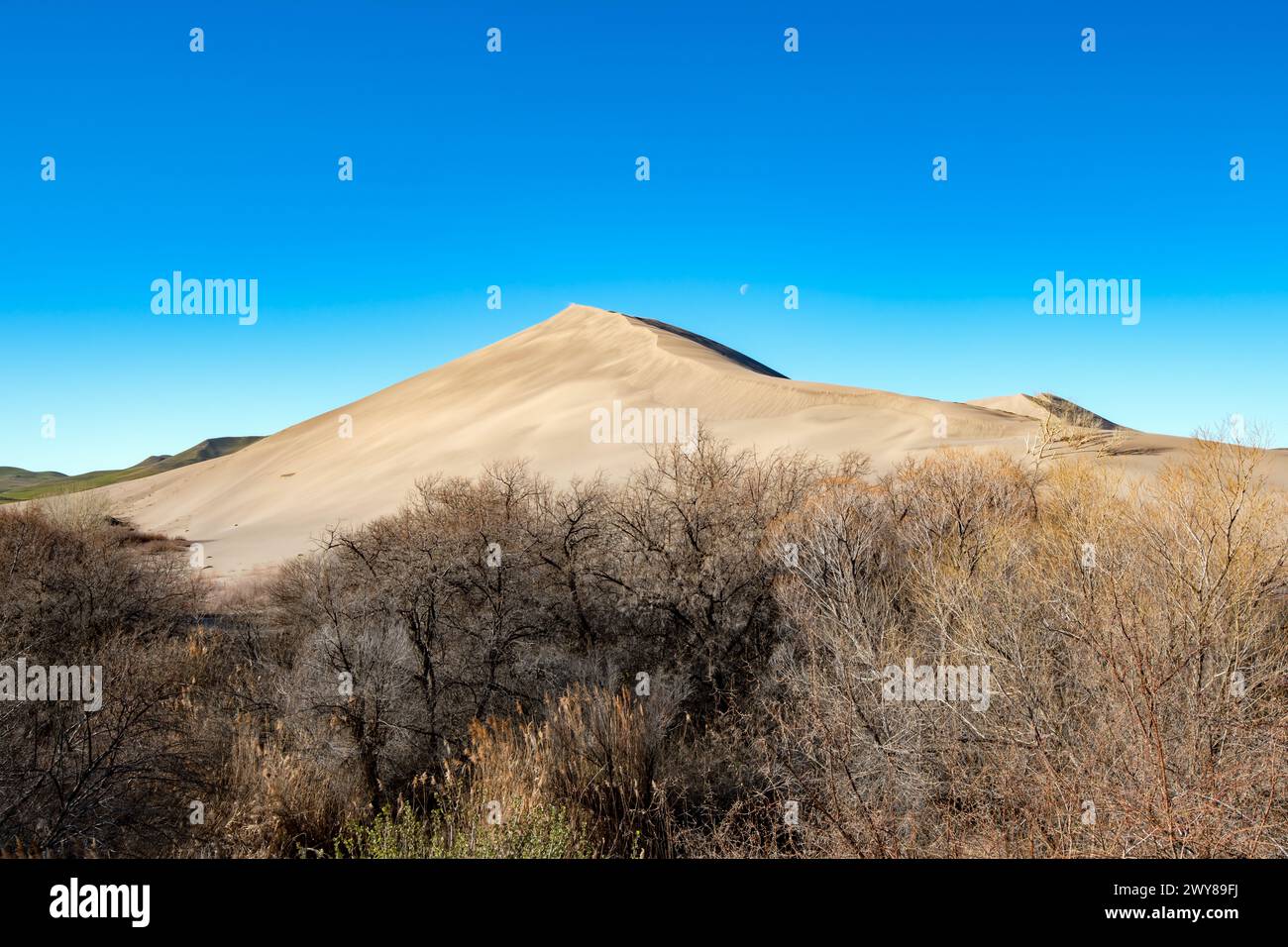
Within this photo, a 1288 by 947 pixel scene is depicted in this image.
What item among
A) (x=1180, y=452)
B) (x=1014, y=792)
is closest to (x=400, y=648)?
(x=1014, y=792)

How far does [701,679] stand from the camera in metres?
12.9

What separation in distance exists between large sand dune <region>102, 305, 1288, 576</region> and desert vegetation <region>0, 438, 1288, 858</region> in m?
16.7

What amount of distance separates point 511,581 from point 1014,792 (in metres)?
9.11

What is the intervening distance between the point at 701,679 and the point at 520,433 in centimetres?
4541

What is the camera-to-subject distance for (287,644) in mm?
15695

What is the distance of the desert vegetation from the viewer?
20.6 ft
